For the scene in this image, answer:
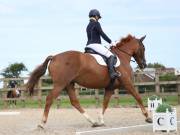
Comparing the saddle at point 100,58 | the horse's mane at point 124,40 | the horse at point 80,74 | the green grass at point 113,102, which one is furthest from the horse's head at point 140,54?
the green grass at point 113,102

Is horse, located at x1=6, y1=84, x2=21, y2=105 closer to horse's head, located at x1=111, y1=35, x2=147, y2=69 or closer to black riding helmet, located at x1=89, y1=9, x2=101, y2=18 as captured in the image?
horse's head, located at x1=111, y1=35, x2=147, y2=69

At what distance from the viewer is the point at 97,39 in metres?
11.3

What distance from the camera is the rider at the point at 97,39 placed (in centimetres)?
1101

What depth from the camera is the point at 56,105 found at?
22656 millimetres

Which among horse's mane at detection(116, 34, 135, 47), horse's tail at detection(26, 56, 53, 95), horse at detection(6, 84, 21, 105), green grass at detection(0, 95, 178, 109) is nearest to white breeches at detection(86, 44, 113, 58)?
horse's mane at detection(116, 34, 135, 47)

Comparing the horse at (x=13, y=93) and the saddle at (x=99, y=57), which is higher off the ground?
the saddle at (x=99, y=57)

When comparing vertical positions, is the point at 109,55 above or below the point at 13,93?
above

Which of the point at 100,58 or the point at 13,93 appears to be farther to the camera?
the point at 13,93

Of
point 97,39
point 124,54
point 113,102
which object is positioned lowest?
point 113,102

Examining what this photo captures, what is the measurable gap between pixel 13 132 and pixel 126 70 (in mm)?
Result: 2940

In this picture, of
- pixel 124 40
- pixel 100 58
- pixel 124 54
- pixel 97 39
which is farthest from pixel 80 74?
pixel 124 40

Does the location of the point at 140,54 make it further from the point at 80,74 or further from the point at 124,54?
the point at 80,74

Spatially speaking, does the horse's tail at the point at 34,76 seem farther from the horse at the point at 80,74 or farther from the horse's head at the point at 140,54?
the horse's head at the point at 140,54

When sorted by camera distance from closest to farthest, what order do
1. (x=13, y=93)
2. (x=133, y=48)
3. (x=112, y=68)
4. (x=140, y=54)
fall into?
(x=112, y=68) → (x=133, y=48) → (x=140, y=54) → (x=13, y=93)
